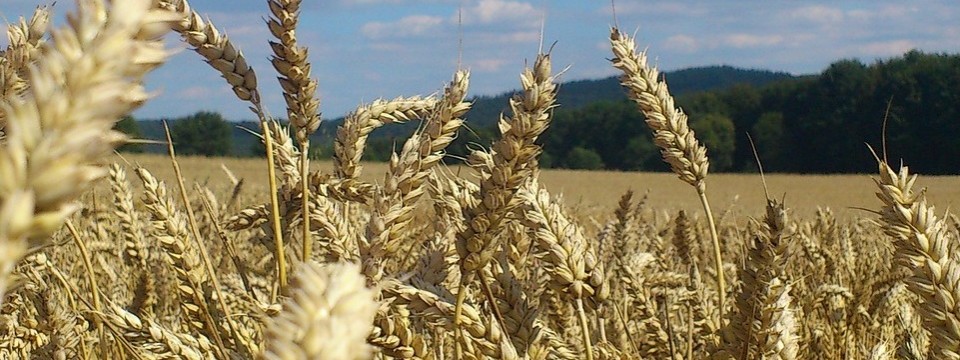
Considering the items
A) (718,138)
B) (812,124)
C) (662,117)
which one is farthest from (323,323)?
(718,138)

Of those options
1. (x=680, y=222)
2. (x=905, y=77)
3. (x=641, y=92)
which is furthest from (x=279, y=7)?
(x=905, y=77)

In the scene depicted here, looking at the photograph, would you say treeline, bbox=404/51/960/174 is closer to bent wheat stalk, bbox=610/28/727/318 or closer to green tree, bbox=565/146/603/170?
green tree, bbox=565/146/603/170

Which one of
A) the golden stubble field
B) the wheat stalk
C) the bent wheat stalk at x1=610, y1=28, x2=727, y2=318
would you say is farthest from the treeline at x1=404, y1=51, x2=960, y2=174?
the wheat stalk

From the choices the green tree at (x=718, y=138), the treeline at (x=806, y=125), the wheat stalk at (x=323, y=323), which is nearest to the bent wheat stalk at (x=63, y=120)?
the wheat stalk at (x=323, y=323)

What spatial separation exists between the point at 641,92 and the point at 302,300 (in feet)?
5.47

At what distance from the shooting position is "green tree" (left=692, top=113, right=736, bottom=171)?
7000 cm

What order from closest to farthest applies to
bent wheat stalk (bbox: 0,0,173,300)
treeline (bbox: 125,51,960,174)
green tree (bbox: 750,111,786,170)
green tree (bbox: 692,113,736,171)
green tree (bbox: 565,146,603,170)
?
bent wheat stalk (bbox: 0,0,173,300), treeline (bbox: 125,51,960,174), green tree (bbox: 750,111,786,170), green tree (bbox: 692,113,736,171), green tree (bbox: 565,146,603,170)

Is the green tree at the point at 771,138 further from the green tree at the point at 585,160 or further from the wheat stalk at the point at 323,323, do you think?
the wheat stalk at the point at 323,323

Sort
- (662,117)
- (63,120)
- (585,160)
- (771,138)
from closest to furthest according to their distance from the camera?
1. (63,120)
2. (662,117)
3. (771,138)
4. (585,160)

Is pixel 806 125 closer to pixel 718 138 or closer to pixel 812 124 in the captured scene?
pixel 812 124

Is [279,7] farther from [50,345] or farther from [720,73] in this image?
[720,73]

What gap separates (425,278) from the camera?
165 centimetres

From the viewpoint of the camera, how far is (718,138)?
71812mm

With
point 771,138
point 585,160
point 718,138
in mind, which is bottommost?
point 585,160
